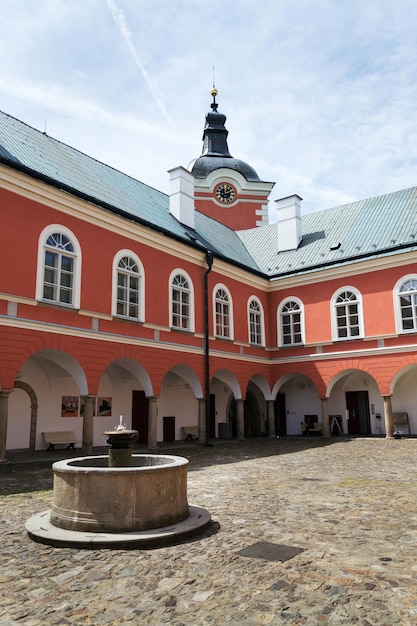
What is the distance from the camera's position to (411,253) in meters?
18.8

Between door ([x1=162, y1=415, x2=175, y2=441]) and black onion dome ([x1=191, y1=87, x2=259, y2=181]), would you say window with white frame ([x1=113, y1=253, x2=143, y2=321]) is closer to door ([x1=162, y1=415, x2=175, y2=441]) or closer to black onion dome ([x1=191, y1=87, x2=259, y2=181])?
door ([x1=162, y1=415, x2=175, y2=441])

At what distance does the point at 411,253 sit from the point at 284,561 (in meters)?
16.3

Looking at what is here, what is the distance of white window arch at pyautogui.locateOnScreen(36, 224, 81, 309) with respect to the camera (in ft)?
42.9

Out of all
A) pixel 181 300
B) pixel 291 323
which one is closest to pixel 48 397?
pixel 181 300

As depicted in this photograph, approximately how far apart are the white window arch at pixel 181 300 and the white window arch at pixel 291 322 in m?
5.57

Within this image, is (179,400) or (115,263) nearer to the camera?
(115,263)

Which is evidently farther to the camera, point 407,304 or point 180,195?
point 180,195

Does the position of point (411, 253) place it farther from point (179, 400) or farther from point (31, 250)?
point (31, 250)

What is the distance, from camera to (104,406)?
55.9 feet

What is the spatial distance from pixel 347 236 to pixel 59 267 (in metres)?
13.1

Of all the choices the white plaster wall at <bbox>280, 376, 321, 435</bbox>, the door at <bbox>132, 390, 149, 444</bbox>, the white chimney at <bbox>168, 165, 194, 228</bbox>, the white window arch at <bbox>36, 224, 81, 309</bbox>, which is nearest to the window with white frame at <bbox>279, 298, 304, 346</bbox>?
the white plaster wall at <bbox>280, 376, 321, 435</bbox>

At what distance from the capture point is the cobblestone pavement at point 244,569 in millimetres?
3559

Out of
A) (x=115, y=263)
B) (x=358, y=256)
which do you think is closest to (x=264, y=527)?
(x=115, y=263)

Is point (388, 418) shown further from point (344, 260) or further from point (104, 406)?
point (104, 406)
